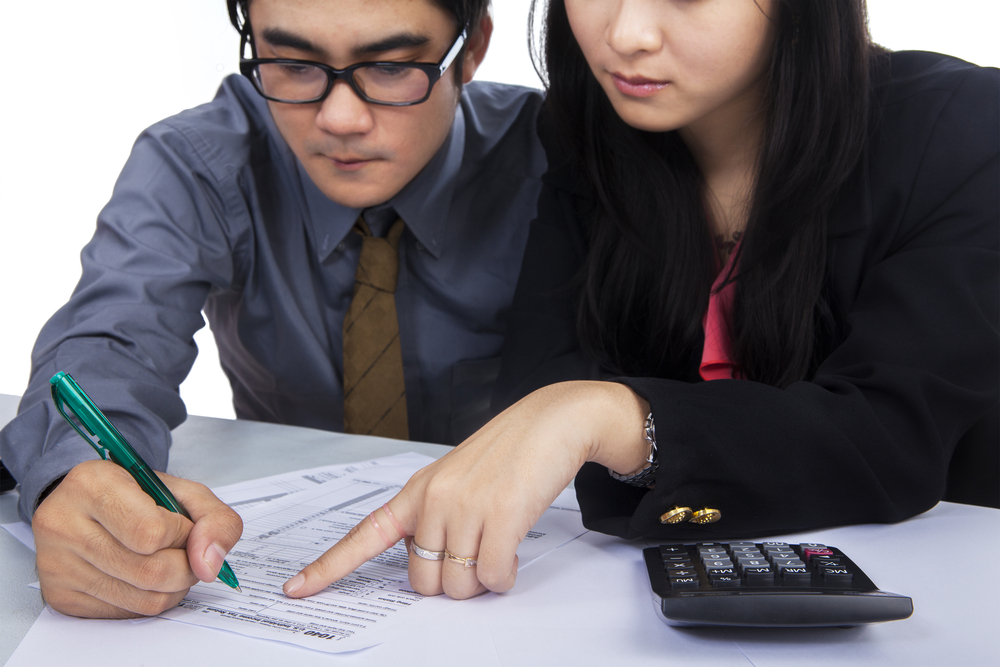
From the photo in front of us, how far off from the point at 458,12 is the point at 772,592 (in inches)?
41.0

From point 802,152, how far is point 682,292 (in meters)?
0.23

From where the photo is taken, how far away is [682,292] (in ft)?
3.45

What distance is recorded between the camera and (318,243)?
1412 millimetres

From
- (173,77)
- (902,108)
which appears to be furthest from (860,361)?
(173,77)

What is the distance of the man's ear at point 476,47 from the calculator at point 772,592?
3.37ft

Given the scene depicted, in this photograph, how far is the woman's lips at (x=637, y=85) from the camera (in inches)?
36.2

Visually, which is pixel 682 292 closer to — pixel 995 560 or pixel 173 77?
pixel 995 560

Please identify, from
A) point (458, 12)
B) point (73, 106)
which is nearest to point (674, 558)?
point (458, 12)

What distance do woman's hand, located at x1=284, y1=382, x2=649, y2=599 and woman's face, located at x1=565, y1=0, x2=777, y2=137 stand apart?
0.41 meters

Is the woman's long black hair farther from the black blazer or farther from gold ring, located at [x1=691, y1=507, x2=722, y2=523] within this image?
gold ring, located at [x1=691, y1=507, x2=722, y2=523]

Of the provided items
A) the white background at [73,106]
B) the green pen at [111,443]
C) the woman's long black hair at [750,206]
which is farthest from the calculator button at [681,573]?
the white background at [73,106]

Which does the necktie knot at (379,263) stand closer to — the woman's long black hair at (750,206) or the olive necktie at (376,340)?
the olive necktie at (376,340)

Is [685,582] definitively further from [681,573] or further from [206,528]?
[206,528]

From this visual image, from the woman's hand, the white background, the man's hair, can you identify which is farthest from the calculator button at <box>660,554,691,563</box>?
the white background
